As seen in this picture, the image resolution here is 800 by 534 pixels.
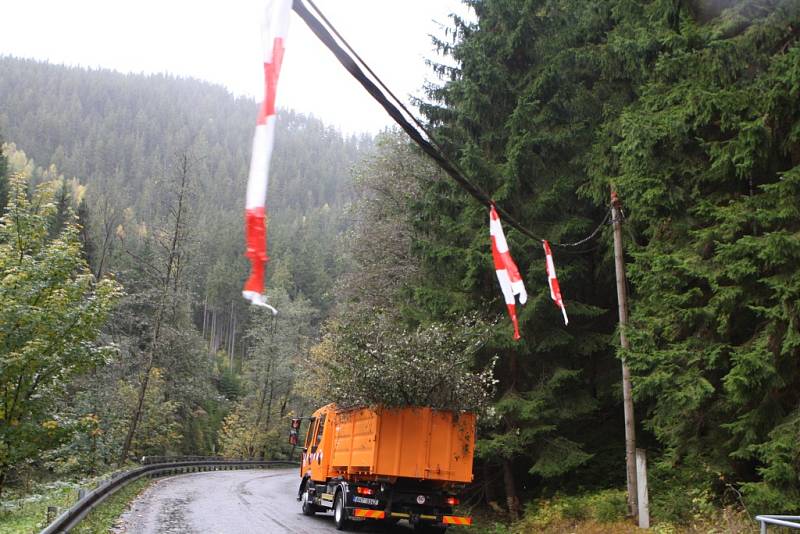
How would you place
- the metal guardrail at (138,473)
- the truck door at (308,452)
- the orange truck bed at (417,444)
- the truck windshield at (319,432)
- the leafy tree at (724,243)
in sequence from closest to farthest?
1. the leafy tree at (724,243)
2. the metal guardrail at (138,473)
3. the orange truck bed at (417,444)
4. the truck windshield at (319,432)
5. the truck door at (308,452)

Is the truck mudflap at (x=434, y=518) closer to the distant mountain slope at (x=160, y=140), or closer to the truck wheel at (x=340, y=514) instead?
the truck wheel at (x=340, y=514)

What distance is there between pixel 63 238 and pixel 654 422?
14288 mm

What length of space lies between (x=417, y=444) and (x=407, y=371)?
148cm

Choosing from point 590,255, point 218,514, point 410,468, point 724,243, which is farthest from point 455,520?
point 590,255

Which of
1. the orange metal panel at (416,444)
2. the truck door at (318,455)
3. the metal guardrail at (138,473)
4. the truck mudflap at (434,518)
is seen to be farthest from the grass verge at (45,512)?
the truck mudflap at (434,518)

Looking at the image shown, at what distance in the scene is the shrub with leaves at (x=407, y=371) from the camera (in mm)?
13555

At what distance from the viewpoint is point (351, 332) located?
48.0 ft

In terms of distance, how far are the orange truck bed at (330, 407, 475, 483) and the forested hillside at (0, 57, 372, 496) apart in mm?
7210

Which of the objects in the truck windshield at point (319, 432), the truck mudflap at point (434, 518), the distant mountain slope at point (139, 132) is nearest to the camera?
the truck mudflap at point (434, 518)

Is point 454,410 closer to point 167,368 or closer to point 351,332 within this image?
point 351,332

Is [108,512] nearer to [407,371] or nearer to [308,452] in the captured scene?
[308,452]

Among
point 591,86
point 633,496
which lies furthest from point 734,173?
point 591,86

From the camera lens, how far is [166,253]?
1232 inches

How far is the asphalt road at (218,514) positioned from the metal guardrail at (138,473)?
0.73 metres
